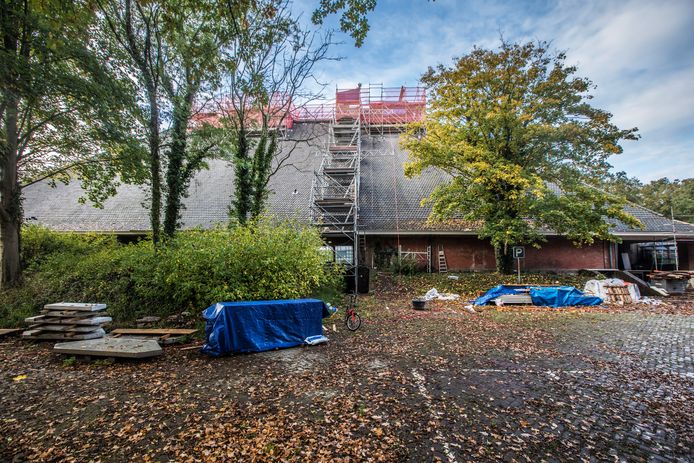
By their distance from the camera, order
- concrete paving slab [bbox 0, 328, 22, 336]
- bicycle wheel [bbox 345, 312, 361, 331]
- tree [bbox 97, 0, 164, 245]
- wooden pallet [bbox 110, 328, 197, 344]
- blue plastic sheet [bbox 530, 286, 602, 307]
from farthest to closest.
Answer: blue plastic sheet [bbox 530, 286, 602, 307] < tree [bbox 97, 0, 164, 245] < bicycle wheel [bbox 345, 312, 361, 331] < concrete paving slab [bbox 0, 328, 22, 336] < wooden pallet [bbox 110, 328, 197, 344]

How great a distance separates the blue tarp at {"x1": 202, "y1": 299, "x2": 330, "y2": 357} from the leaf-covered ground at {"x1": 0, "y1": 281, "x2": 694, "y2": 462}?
321 mm

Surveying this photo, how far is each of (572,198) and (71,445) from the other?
15.7 meters

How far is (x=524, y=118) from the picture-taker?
1288 cm

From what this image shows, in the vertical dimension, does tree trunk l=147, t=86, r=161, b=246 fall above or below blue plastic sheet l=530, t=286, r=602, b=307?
above

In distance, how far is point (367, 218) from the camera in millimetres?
16922

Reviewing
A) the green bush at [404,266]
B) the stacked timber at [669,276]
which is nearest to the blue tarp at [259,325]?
the green bush at [404,266]

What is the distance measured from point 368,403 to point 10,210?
464 inches

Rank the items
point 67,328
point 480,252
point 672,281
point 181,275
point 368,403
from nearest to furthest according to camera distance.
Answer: point 368,403, point 67,328, point 181,275, point 672,281, point 480,252

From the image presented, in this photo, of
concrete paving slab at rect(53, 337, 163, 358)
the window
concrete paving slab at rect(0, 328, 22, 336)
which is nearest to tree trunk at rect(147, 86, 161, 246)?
concrete paving slab at rect(0, 328, 22, 336)

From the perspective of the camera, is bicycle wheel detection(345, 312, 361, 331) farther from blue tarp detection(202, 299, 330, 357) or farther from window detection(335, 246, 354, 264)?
window detection(335, 246, 354, 264)

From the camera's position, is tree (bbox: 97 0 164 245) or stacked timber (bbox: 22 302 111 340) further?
tree (bbox: 97 0 164 245)

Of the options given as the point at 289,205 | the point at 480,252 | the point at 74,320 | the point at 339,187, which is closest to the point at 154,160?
the point at 74,320

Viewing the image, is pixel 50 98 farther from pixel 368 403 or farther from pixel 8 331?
pixel 368 403

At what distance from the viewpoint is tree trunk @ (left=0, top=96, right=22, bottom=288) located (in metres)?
9.26
